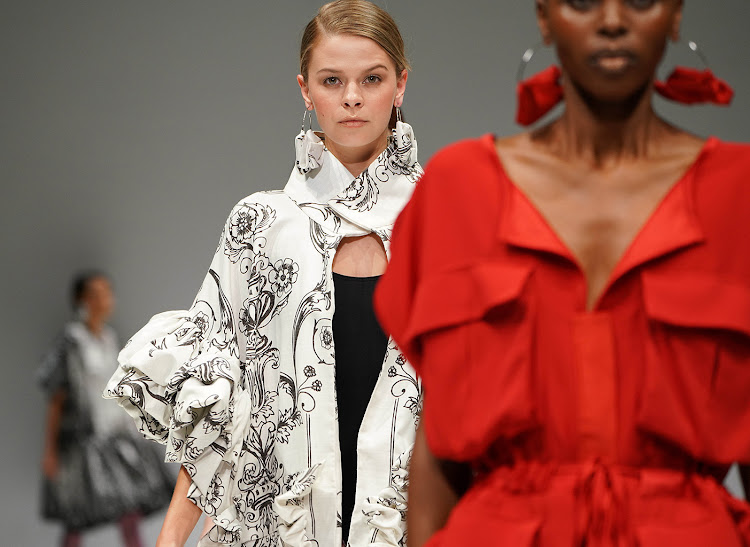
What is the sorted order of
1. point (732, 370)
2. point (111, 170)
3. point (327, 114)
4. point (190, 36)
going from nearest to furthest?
point (732, 370) → point (327, 114) → point (190, 36) → point (111, 170)

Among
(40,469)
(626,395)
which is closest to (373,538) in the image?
(626,395)

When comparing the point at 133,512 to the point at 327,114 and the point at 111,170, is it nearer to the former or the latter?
the point at 111,170

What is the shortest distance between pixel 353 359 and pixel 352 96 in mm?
455

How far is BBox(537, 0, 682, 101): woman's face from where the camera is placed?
3.46ft

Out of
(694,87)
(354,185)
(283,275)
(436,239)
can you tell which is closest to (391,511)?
(283,275)

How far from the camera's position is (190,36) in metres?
3.47

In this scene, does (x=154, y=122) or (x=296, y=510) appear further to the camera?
(x=154, y=122)

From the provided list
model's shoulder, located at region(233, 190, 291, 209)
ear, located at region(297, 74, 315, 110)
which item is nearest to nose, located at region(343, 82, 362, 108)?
ear, located at region(297, 74, 315, 110)

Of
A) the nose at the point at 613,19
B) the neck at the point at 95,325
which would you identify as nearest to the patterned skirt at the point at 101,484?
the neck at the point at 95,325

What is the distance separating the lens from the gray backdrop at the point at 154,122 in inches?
124

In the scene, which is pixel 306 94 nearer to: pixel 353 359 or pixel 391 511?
pixel 353 359

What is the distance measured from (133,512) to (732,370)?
9.94 ft

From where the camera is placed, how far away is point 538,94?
3.88ft

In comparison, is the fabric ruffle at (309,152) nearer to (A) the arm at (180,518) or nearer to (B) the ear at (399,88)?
(B) the ear at (399,88)
